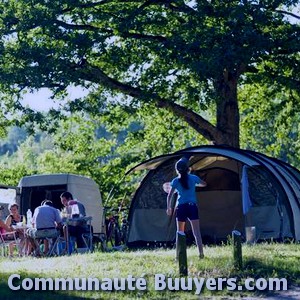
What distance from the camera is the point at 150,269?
13.5 meters

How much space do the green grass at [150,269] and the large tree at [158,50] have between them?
9087mm

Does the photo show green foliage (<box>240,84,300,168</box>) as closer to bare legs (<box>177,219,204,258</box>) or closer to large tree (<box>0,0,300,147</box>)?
large tree (<box>0,0,300,147</box>)

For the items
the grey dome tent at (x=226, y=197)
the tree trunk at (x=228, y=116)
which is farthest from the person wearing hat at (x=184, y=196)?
the tree trunk at (x=228, y=116)

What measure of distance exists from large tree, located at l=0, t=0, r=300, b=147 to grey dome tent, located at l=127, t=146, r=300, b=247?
2.71 m

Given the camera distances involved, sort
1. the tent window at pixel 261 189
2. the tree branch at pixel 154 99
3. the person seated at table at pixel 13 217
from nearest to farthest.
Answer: the person seated at table at pixel 13 217 < the tent window at pixel 261 189 < the tree branch at pixel 154 99

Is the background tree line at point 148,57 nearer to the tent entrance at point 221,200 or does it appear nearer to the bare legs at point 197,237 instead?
the tent entrance at point 221,200

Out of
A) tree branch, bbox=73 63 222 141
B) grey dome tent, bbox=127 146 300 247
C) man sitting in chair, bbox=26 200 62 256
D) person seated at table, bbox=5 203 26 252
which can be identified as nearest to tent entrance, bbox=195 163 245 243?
grey dome tent, bbox=127 146 300 247

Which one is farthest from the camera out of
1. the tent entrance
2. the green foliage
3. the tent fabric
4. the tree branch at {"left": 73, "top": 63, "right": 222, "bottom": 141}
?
the green foliage

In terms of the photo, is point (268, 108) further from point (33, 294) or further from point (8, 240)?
point (33, 294)

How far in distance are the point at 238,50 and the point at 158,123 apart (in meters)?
8.41

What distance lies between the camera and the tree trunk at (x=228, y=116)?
2653 cm

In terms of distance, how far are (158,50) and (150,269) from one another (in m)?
12.4

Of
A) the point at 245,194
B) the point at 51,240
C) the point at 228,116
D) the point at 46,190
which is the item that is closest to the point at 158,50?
the point at 228,116

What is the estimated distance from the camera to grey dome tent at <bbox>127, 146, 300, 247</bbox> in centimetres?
2083
